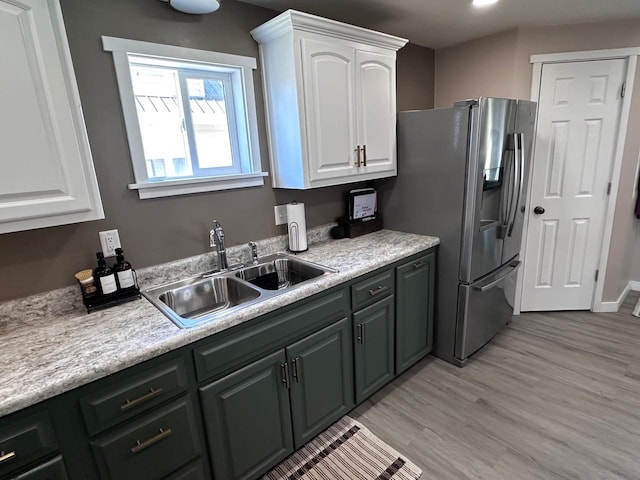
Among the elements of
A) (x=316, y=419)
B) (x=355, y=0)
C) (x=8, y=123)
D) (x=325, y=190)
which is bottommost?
(x=316, y=419)

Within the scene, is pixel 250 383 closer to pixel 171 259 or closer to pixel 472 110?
pixel 171 259

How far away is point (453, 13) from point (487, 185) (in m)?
1.17

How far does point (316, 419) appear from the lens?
1794mm

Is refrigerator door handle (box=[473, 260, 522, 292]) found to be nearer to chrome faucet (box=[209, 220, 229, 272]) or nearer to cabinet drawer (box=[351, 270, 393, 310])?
cabinet drawer (box=[351, 270, 393, 310])

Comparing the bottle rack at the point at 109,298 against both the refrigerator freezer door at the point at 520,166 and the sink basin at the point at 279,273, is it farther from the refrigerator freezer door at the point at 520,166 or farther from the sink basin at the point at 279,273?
the refrigerator freezer door at the point at 520,166

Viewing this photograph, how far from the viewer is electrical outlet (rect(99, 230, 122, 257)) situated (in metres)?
1.62

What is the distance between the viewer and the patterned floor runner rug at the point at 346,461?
5.46 ft

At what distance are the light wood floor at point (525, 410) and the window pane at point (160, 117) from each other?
1.82m

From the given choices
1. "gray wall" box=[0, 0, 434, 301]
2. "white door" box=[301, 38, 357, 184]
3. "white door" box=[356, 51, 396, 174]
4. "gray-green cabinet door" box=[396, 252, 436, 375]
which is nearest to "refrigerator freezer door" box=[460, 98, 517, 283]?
"gray-green cabinet door" box=[396, 252, 436, 375]

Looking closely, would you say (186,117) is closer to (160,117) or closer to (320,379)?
(160,117)

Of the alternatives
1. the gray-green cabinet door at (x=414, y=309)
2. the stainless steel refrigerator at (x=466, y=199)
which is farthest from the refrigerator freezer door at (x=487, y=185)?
the gray-green cabinet door at (x=414, y=309)

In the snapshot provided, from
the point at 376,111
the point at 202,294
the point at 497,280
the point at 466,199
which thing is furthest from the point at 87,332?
the point at 497,280

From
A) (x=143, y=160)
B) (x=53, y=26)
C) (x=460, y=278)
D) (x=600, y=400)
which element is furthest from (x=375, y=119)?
(x=600, y=400)

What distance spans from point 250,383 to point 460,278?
1.53 meters
